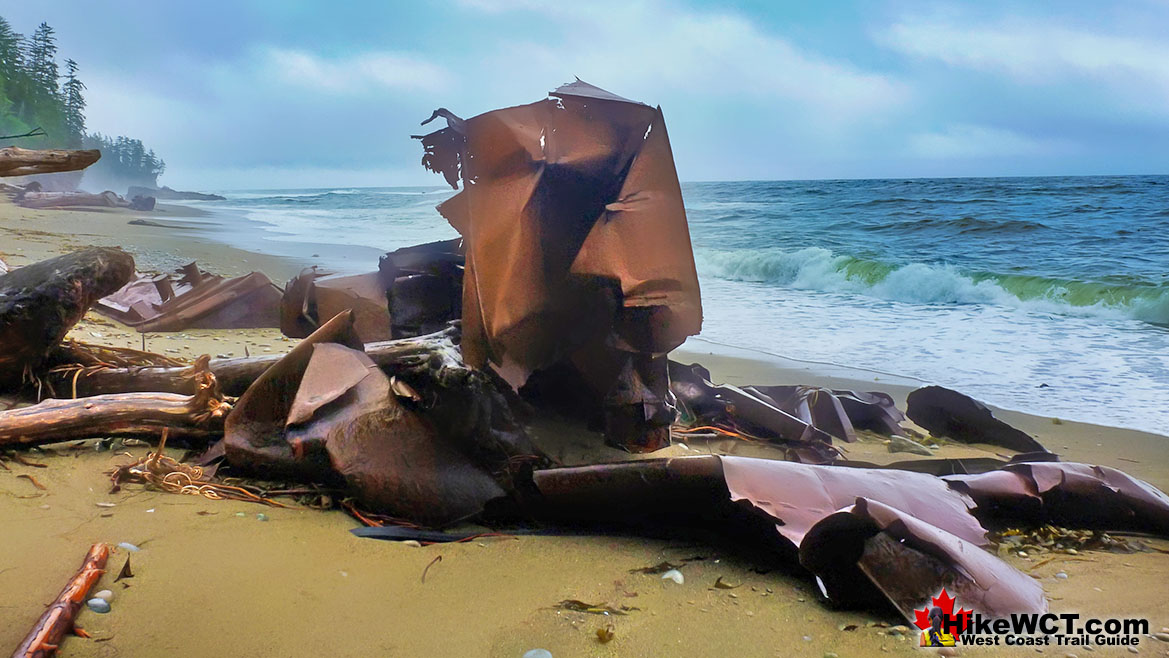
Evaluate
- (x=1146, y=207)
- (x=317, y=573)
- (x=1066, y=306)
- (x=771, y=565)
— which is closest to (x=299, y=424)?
(x=317, y=573)

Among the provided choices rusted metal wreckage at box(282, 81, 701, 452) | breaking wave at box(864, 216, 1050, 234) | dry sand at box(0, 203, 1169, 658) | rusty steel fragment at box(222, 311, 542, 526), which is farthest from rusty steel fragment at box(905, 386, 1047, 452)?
breaking wave at box(864, 216, 1050, 234)

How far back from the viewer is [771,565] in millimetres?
1542

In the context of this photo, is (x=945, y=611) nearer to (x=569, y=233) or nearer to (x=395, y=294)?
(x=569, y=233)

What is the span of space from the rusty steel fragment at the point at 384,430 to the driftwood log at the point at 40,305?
1017 mm

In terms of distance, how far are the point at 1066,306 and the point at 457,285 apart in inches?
314

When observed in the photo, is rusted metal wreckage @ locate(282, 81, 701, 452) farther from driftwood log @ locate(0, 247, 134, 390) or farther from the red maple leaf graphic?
driftwood log @ locate(0, 247, 134, 390)

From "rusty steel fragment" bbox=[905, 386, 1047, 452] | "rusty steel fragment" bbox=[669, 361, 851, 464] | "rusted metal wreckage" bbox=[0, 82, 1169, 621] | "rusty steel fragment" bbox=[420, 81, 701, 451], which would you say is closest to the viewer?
"rusted metal wreckage" bbox=[0, 82, 1169, 621]

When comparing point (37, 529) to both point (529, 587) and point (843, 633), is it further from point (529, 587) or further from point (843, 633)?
point (843, 633)

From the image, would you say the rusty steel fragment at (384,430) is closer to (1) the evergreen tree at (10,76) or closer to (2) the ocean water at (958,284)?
(2) the ocean water at (958,284)

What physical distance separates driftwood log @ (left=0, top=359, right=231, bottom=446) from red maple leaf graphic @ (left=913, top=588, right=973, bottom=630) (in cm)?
182

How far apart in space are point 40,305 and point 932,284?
32.3ft

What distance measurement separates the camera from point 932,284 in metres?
9.90

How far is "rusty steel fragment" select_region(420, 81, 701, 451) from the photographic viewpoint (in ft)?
5.84

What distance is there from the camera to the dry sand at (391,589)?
1.25m
